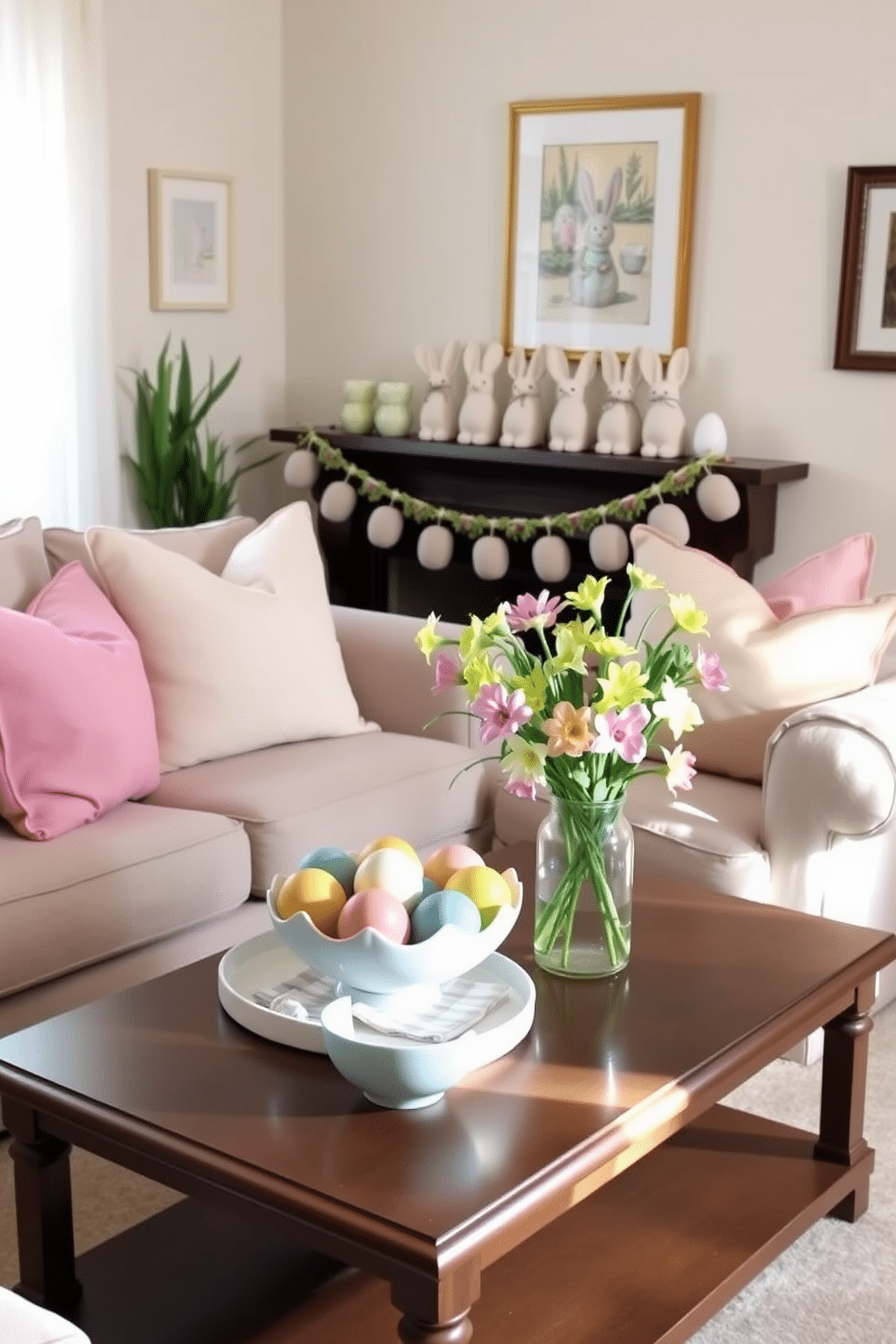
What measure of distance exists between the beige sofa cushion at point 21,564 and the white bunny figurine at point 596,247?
1953 millimetres

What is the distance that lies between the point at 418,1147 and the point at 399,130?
3814mm

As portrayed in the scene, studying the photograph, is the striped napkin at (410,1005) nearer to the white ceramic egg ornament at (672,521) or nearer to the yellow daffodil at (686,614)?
the yellow daffodil at (686,614)

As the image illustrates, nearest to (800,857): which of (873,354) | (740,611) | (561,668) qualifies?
(740,611)

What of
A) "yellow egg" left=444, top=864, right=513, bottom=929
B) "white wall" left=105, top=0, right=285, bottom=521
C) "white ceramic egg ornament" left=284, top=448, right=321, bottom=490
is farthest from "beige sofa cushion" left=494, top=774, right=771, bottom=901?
"white wall" left=105, top=0, right=285, bottom=521

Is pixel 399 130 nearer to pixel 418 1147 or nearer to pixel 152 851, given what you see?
pixel 152 851

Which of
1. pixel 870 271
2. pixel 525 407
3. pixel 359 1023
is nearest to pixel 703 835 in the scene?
pixel 359 1023

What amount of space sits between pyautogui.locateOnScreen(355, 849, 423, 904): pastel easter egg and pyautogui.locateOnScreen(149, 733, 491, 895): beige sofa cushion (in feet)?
3.13

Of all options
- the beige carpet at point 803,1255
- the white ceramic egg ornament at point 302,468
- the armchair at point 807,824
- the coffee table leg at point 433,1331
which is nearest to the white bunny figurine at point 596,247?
the white ceramic egg ornament at point 302,468

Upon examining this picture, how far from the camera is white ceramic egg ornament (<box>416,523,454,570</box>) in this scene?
470 cm

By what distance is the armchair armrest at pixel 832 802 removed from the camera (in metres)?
2.75

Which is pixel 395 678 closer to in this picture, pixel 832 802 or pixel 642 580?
pixel 832 802

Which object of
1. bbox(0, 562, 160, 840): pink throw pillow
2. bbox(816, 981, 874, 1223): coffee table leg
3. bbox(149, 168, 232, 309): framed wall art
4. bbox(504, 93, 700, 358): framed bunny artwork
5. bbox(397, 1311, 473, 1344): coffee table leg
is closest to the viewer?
bbox(397, 1311, 473, 1344): coffee table leg

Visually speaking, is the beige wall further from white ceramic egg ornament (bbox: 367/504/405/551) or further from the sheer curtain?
the sheer curtain

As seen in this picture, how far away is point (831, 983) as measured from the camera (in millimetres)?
2180
